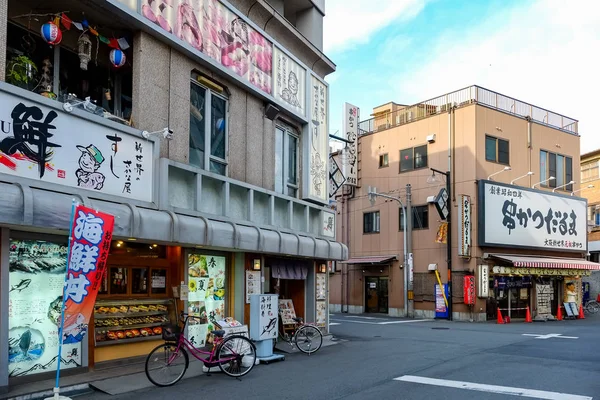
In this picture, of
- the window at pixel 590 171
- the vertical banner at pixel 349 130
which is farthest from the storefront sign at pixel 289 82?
the window at pixel 590 171

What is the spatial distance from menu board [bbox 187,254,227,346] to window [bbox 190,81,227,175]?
2.40 metres

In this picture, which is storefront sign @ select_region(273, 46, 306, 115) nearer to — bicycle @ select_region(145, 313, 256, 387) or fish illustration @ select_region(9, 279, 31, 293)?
bicycle @ select_region(145, 313, 256, 387)

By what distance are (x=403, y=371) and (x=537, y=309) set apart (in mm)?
21287

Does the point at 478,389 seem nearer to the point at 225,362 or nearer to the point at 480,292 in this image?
the point at 225,362

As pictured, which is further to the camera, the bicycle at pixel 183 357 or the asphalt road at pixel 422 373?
the bicycle at pixel 183 357

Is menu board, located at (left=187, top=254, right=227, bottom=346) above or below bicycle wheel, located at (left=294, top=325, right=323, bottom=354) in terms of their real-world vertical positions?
above

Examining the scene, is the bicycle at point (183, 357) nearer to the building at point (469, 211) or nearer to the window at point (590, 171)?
the building at point (469, 211)

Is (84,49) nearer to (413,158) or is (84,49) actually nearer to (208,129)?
(208,129)

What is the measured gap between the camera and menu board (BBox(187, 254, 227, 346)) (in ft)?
43.9

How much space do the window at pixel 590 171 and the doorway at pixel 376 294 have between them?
24.6m

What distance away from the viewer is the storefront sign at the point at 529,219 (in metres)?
28.0

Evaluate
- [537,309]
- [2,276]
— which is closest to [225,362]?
[2,276]

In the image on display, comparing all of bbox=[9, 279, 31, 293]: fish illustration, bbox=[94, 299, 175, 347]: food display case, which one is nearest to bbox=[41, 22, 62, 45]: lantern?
bbox=[9, 279, 31, 293]: fish illustration

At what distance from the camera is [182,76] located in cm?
1288
